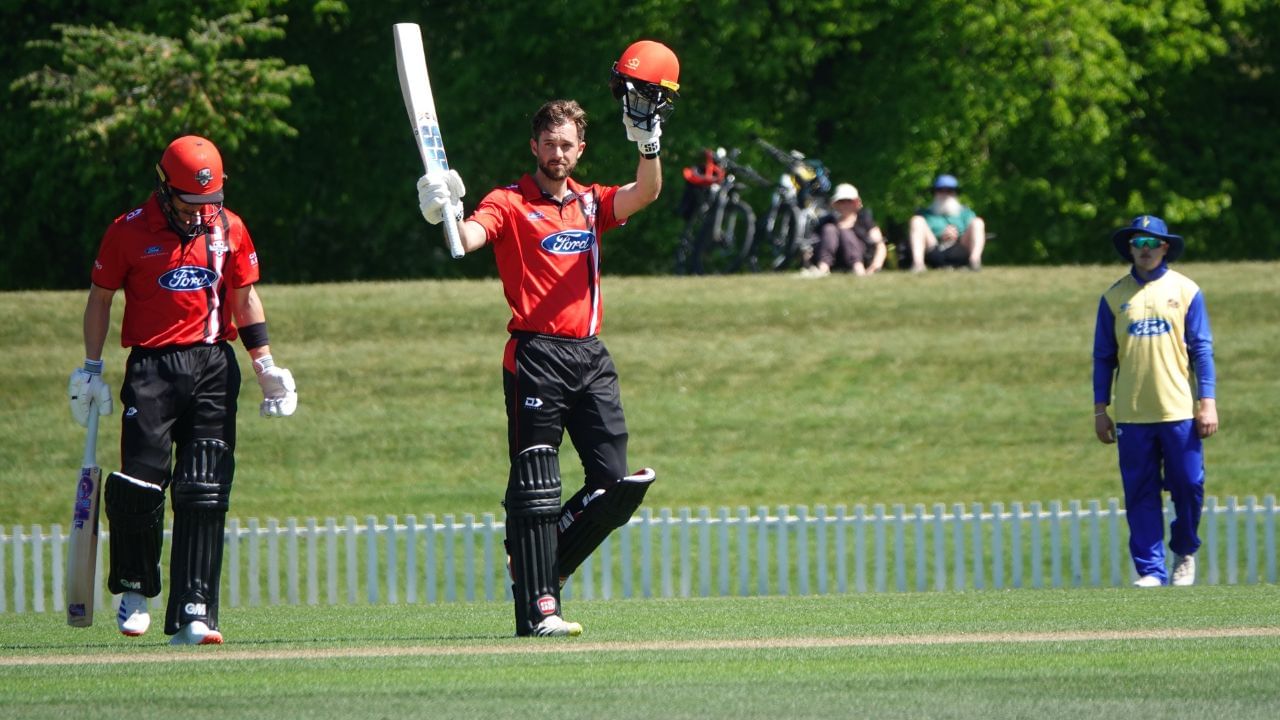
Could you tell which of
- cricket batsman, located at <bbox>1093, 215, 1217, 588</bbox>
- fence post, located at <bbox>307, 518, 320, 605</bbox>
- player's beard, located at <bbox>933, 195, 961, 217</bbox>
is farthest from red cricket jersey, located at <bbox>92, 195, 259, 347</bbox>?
player's beard, located at <bbox>933, 195, 961, 217</bbox>

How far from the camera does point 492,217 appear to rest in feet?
24.7

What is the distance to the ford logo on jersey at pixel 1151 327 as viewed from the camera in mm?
11242

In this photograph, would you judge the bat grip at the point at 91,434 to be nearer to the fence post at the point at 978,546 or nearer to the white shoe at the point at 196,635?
the white shoe at the point at 196,635

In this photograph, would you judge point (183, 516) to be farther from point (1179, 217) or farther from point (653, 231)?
point (1179, 217)

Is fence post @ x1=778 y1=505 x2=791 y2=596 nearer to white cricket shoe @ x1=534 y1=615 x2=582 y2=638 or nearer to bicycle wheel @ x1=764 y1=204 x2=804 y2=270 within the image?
white cricket shoe @ x1=534 y1=615 x2=582 y2=638

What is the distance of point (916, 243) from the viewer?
20.5 metres

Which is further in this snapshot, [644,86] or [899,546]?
[899,546]

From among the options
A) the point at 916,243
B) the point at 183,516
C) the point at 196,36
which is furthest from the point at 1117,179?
the point at 183,516

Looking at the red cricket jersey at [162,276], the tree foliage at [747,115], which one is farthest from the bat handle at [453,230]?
the tree foliage at [747,115]

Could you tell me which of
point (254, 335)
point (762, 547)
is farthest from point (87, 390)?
point (762, 547)

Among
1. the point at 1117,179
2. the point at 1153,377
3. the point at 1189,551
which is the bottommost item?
the point at 1189,551

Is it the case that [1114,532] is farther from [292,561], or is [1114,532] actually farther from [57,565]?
[57,565]

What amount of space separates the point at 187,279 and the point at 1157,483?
576cm

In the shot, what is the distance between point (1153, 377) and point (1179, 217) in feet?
60.9
